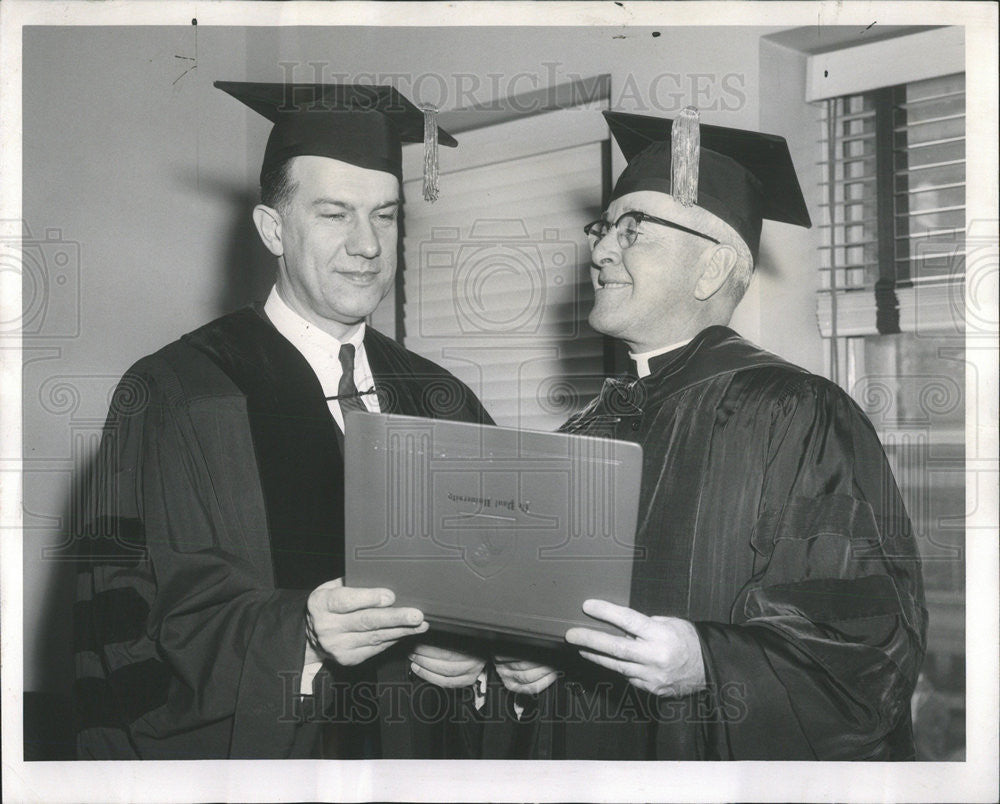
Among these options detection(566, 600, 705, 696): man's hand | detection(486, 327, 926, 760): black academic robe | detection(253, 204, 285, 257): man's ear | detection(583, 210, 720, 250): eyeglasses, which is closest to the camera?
detection(566, 600, 705, 696): man's hand

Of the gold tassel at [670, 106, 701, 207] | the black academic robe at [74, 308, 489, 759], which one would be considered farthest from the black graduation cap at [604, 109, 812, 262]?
the black academic robe at [74, 308, 489, 759]

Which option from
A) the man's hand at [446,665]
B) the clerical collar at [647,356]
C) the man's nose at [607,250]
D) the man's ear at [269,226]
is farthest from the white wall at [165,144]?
the man's hand at [446,665]

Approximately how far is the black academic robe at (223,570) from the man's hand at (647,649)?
15.8 inches

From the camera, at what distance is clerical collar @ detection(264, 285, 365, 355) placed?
82.0 inches

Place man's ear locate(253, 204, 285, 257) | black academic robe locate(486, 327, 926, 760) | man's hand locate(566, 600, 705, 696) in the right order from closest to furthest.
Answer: man's hand locate(566, 600, 705, 696) → black academic robe locate(486, 327, 926, 760) → man's ear locate(253, 204, 285, 257)

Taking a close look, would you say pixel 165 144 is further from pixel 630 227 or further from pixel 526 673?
pixel 526 673

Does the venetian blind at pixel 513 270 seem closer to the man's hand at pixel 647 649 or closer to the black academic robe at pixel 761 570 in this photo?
the black academic robe at pixel 761 570

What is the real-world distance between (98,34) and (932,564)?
2.07 meters

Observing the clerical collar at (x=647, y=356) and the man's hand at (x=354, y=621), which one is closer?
the man's hand at (x=354, y=621)

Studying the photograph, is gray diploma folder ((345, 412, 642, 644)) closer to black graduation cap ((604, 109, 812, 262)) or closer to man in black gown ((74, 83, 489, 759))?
man in black gown ((74, 83, 489, 759))

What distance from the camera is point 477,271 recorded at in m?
2.13

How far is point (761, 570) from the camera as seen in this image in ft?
6.24

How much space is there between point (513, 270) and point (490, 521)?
567mm

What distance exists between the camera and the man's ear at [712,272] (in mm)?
2008
